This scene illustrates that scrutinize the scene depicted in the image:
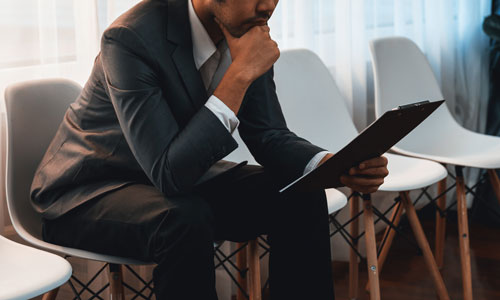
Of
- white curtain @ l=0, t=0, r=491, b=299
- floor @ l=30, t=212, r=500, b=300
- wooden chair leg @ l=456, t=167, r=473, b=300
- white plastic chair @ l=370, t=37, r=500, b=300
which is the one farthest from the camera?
white plastic chair @ l=370, t=37, r=500, b=300

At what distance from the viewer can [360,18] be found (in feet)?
8.84

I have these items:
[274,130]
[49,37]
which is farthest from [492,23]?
[49,37]

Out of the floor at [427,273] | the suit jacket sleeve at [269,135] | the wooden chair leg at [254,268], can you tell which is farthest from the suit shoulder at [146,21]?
the floor at [427,273]

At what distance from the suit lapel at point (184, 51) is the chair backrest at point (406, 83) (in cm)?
113

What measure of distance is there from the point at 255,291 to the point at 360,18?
1407 mm

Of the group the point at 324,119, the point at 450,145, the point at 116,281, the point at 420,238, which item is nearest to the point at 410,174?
the point at 420,238

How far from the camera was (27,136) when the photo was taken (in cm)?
161

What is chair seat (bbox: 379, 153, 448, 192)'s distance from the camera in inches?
80.0

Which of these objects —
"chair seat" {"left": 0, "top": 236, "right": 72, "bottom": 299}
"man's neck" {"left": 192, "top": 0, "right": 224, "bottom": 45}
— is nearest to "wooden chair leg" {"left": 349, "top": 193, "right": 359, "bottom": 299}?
"man's neck" {"left": 192, "top": 0, "right": 224, "bottom": 45}

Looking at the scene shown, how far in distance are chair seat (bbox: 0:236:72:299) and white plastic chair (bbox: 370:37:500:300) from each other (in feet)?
4.52

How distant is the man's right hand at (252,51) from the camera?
4.56ft

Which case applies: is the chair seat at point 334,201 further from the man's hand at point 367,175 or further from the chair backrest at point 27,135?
the chair backrest at point 27,135

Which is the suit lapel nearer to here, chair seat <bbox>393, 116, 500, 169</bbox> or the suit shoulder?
the suit shoulder

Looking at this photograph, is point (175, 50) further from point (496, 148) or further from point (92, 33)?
point (496, 148)
